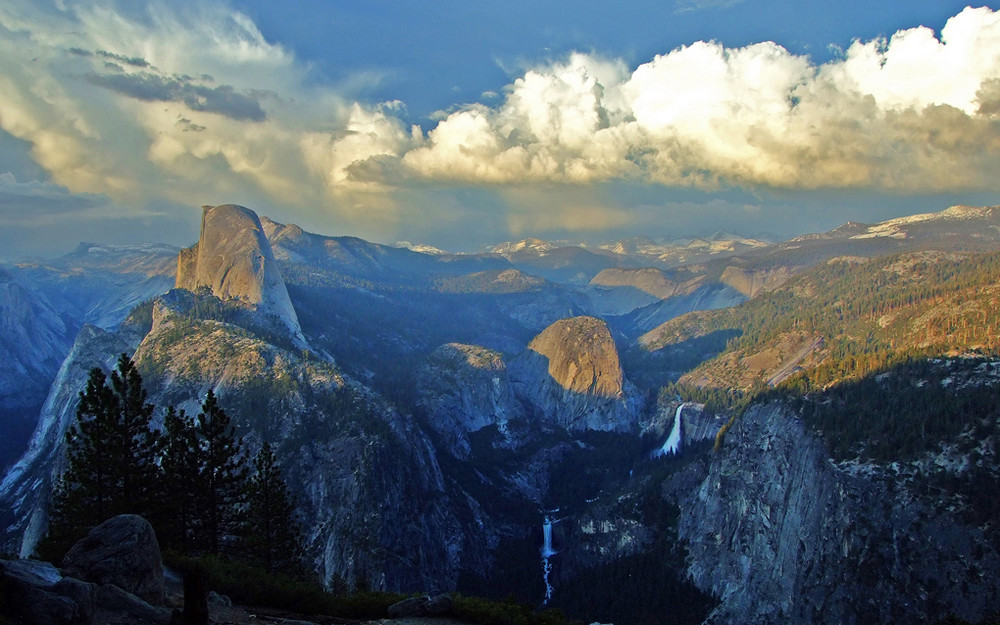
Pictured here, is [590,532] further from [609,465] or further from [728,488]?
[609,465]

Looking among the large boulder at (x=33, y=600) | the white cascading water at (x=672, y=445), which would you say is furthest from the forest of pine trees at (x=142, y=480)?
the white cascading water at (x=672, y=445)

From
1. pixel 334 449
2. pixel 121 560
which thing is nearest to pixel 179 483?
pixel 121 560

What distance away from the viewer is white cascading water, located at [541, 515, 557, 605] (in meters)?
128

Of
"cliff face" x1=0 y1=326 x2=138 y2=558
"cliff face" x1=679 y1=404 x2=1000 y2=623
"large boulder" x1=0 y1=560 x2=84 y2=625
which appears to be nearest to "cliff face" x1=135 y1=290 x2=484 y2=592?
"cliff face" x1=0 y1=326 x2=138 y2=558

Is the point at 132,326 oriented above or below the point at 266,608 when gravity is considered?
above

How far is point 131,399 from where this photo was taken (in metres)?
44.9

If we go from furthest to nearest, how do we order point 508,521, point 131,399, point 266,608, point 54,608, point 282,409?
point 508,521 → point 282,409 → point 131,399 → point 266,608 → point 54,608

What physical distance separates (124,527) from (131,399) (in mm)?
21502

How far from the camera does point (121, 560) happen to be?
2552 cm

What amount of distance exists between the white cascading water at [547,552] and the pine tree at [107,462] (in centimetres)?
9714

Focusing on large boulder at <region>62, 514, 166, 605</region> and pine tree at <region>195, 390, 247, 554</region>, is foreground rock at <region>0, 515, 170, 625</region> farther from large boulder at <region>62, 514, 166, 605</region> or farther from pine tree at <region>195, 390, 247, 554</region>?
pine tree at <region>195, 390, 247, 554</region>

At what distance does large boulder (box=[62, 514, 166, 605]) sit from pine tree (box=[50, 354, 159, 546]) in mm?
19297

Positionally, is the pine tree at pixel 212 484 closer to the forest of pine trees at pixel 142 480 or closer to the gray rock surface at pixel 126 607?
the forest of pine trees at pixel 142 480

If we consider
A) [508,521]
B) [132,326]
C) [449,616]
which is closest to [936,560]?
[449,616]
